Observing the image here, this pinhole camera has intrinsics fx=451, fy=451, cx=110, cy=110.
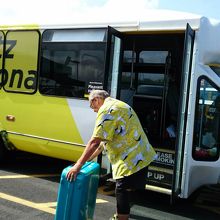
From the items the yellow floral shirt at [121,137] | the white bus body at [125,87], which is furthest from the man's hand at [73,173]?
the white bus body at [125,87]

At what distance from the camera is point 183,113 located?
223 inches

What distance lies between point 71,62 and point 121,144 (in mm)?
2753

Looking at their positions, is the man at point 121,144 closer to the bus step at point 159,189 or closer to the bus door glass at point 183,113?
the bus door glass at point 183,113

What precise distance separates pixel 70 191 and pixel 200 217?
2319mm

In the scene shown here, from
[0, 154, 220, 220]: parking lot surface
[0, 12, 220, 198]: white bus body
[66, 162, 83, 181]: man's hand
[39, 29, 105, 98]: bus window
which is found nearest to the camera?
[66, 162, 83, 181]: man's hand

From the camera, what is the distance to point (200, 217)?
19.4 ft

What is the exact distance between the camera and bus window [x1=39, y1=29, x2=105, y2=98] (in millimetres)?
6664

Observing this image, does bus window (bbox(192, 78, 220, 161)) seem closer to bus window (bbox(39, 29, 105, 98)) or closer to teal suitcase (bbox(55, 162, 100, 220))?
bus window (bbox(39, 29, 105, 98))

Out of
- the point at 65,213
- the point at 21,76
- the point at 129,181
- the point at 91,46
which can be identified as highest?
the point at 91,46

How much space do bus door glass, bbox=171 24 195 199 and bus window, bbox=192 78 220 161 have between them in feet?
0.87

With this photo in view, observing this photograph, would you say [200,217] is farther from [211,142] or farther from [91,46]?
[91,46]

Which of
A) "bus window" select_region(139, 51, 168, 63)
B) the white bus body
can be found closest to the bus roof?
the white bus body

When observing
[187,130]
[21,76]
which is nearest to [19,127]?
[21,76]

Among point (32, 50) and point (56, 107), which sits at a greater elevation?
point (32, 50)
